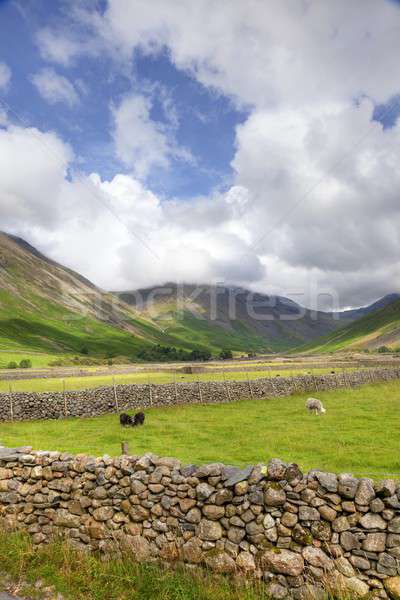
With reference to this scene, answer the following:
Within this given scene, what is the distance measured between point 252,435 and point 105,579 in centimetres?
1549

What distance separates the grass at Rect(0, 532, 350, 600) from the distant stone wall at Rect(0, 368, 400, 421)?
2726 centimetres

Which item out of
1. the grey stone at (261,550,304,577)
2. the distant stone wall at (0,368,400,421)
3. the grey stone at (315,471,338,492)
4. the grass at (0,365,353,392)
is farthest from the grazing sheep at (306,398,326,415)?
the grey stone at (261,550,304,577)

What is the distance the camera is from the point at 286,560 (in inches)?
304

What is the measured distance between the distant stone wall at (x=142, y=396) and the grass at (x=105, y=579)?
2726 centimetres

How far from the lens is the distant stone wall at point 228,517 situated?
7449 millimetres

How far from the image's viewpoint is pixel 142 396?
38656mm

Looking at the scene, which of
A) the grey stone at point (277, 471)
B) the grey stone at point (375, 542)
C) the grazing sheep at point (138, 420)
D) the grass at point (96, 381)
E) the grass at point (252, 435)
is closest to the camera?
the grey stone at point (375, 542)

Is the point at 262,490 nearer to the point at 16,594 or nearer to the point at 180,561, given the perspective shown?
the point at 180,561

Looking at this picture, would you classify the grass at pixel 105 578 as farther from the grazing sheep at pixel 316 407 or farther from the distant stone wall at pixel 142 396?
the distant stone wall at pixel 142 396

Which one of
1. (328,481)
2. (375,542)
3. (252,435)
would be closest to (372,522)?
(375,542)

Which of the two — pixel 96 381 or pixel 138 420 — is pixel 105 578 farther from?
pixel 96 381

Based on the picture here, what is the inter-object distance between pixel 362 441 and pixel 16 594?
56.8 feet

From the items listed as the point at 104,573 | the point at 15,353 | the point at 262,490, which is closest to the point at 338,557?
the point at 262,490

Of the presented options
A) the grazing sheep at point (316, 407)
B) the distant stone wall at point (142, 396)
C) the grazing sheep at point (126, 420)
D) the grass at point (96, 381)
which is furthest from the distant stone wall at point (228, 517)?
the grass at point (96, 381)
